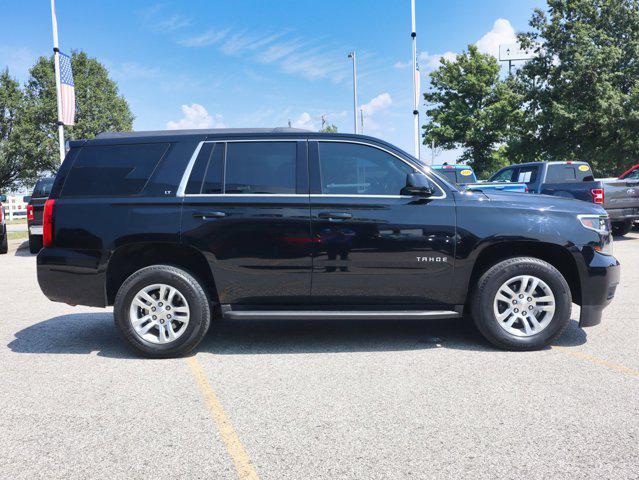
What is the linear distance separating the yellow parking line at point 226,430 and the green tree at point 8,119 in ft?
150

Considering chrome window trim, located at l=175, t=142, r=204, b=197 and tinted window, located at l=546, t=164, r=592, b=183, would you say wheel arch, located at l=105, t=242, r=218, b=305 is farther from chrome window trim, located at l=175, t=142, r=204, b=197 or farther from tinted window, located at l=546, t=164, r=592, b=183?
tinted window, located at l=546, t=164, r=592, b=183

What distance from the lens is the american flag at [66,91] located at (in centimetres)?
1928

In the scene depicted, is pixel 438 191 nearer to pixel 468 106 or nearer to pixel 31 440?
pixel 31 440

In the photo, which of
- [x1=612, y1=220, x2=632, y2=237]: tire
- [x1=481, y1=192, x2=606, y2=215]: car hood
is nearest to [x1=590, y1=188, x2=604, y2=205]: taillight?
[x1=612, y1=220, x2=632, y2=237]: tire

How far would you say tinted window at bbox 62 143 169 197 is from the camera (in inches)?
189

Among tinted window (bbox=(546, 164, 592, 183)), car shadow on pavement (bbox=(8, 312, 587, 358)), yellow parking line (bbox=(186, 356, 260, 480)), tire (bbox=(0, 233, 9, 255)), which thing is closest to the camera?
yellow parking line (bbox=(186, 356, 260, 480))

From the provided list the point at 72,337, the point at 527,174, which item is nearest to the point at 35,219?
the point at 72,337

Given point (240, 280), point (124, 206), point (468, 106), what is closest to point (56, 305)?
point (124, 206)

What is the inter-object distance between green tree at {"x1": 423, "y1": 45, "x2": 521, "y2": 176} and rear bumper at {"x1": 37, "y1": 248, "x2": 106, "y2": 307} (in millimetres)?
38977

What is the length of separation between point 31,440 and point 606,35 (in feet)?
100

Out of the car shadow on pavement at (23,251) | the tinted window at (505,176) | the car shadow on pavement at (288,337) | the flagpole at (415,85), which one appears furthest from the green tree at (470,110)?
the car shadow on pavement at (288,337)

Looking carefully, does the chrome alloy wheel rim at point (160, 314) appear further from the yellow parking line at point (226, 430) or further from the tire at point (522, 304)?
the tire at point (522, 304)

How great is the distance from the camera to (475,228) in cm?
461

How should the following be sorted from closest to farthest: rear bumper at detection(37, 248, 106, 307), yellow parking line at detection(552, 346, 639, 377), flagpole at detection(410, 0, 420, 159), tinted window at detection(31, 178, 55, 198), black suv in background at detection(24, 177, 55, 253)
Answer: yellow parking line at detection(552, 346, 639, 377) → rear bumper at detection(37, 248, 106, 307) → black suv in background at detection(24, 177, 55, 253) → tinted window at detection(31, 178, 55, 198) → flagpole at detection(410, 0, 420, 159)
